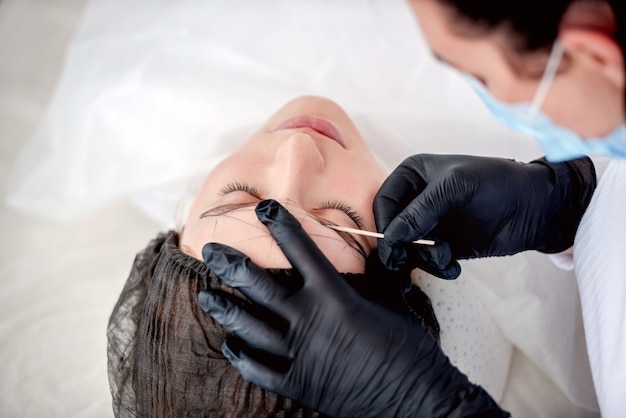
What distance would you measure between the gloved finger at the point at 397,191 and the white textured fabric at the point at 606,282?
0.37m

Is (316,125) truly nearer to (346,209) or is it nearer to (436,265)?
(346,209)

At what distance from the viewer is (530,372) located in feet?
5.25

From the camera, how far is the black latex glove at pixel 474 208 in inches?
47.4

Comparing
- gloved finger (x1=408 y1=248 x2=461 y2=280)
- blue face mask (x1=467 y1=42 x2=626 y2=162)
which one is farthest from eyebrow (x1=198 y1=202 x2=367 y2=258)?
blue face mask (x1=467 y1=42 x2=626 y2=162)

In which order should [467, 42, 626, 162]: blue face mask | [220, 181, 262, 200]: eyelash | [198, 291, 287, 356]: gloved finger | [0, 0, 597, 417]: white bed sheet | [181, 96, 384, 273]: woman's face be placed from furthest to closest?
[0, 0, 597, 417]: white bed sheet → [220, 181, 262, 200]: eyelash → [181, 96, 384, 273]: woman's face → [198, 291, 287, 356]: gloved finger → [467, 42, 626, 162]: blue face mask

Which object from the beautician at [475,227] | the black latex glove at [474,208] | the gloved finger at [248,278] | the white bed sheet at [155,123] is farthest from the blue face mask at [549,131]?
the white bed sheet at [155,123]

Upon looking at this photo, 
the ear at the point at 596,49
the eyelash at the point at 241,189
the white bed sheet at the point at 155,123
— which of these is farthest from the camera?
the white bed sheet at the point at 155,123

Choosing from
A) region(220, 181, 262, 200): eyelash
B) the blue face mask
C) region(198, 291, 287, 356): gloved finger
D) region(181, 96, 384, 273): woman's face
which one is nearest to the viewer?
the blue face mask

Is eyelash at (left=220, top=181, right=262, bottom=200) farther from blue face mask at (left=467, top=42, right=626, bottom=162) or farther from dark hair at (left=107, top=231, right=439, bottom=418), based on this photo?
blue face mask at (left=467, top=42, right=626, bottom=162)

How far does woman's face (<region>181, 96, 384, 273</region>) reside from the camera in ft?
3.79

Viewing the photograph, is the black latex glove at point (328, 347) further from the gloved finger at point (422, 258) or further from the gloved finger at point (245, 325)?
the gloved finger at point (422, 258)

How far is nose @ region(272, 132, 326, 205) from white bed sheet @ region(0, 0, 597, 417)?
463 millimetres

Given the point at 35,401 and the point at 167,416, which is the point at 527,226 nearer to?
the point at 167,416

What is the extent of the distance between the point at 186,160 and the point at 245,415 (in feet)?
2.86
